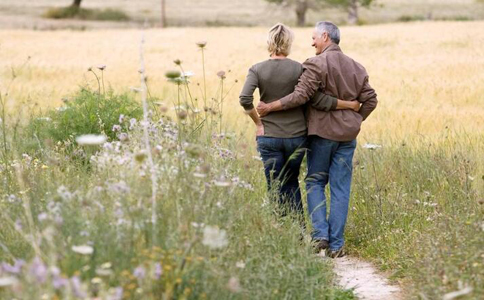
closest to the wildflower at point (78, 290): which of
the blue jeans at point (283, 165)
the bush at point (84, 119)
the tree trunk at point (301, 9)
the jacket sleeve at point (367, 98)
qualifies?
the blue jeans at point (283, 165)

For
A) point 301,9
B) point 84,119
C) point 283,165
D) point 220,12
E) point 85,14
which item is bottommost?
point 220,12

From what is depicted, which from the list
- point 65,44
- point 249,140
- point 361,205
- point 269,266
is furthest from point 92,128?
point 65,44

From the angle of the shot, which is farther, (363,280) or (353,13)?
(353,13)

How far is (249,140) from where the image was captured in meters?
11.8

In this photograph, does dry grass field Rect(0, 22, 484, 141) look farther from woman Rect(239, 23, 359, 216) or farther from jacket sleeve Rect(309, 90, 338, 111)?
jacket sleeve Rect(309, 90, 338, 111)

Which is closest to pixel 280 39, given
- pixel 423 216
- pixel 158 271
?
pixel 423 216

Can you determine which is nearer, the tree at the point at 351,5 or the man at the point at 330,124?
the man at the point at 330,124

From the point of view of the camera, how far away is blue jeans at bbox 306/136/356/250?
7863 millimetres

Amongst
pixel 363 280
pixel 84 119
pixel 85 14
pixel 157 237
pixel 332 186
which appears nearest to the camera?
pixel 157 237

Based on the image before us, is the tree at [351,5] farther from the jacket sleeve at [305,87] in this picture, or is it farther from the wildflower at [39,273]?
the wildflower at [39,273]

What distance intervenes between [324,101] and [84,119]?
12.3ft

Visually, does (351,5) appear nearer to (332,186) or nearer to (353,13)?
(353,13)

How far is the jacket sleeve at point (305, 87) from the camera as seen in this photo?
7492mm

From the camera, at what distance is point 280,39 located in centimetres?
756
